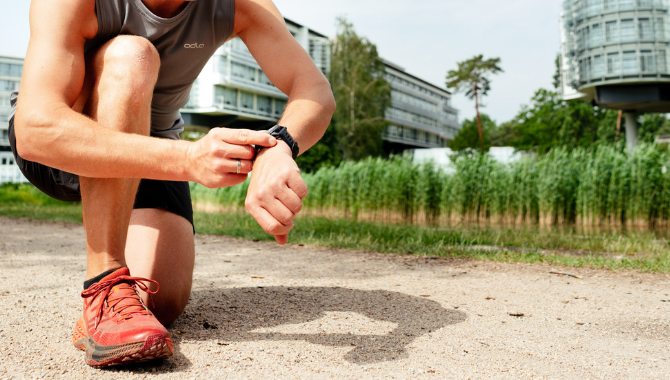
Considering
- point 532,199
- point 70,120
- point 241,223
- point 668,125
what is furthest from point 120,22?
point 668,125

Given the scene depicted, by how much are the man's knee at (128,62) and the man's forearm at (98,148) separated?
0.26 meters

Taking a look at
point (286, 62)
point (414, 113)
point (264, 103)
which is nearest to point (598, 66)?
point (264, 103)

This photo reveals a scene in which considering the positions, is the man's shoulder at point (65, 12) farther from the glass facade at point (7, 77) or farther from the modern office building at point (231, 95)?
the glass facade at point (7, 77)

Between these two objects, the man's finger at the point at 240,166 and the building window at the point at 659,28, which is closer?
the man's finger at the point at 240,166

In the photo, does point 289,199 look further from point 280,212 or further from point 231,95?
point 231,95

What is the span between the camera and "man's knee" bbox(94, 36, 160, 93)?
4.59 feet

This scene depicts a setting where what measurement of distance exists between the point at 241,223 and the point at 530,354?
15.6 feet

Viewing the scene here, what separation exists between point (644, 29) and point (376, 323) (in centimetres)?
2700

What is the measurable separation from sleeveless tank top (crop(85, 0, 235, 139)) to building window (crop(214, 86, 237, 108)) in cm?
2942

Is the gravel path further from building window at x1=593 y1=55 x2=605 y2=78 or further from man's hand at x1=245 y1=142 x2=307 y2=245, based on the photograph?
building window at x1=593 y1=55 x2=605 y2=78

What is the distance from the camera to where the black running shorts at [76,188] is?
5.44ft

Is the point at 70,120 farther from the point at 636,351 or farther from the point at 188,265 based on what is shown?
the point at 636,351

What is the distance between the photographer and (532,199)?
7941 millimetres

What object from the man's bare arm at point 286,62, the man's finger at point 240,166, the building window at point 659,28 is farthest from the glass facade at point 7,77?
the man's finger at point 240,166
